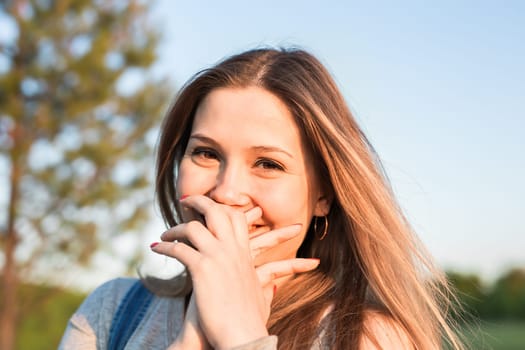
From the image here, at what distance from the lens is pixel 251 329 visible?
1699 millimetres

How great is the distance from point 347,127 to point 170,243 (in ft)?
2.50

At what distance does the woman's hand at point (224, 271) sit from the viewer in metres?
1.71

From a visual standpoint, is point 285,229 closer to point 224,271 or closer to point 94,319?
point 224,271

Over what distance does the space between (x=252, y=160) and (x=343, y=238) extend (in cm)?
56

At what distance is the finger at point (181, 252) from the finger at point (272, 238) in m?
0.23

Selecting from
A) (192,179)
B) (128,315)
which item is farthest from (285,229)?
(128,315)

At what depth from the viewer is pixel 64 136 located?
9.57m

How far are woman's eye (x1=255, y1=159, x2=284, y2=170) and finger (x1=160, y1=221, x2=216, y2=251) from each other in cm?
31

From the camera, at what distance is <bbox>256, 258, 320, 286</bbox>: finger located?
1.98 meters

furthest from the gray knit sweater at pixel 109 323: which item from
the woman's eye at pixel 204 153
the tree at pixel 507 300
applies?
the tree at pixel 507 300

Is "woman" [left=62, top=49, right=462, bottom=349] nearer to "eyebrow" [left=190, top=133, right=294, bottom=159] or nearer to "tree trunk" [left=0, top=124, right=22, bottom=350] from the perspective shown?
"eyebrow" [left=190, top=133, right=294, bottom=159]

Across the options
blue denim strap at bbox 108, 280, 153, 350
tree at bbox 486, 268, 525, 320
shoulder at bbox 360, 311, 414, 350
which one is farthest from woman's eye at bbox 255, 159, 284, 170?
A: tree at bbox 486, 268, 525, 320

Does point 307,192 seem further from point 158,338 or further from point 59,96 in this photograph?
point 59,96

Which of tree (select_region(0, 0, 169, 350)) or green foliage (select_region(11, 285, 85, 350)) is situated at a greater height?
tree (select_region(0, 0, 169, 350))
